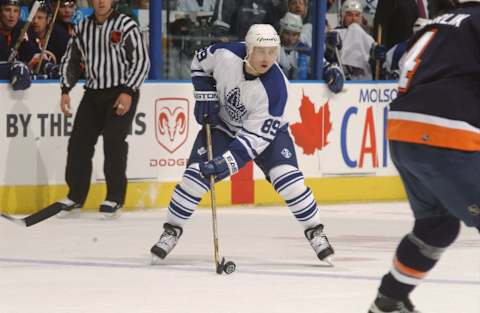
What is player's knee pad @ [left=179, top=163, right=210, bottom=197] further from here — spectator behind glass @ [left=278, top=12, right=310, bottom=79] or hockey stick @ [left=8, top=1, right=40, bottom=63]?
spectator behind glass @ [left=278, top=12, right=310, bottom=79]

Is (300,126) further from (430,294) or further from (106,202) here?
(430,294)

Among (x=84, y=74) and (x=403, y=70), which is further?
(x=84, y=74)

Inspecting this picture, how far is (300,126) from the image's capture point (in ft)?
34.3

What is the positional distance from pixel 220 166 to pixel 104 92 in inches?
105

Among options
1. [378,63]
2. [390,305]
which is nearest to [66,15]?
[378,63]

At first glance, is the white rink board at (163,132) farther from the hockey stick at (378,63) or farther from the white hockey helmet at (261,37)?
the white hockey helmet at (261,37)

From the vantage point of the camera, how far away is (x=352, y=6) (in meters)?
11.0

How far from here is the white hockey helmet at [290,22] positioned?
420 inches

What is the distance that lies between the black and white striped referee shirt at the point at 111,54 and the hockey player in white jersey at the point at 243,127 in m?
2.08

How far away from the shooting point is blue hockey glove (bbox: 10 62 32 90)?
30.1 ft

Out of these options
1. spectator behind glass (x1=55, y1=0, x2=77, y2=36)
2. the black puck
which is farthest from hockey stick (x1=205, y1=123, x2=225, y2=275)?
spectator behind glass (x1=55, y1=0, x2=77, y2=36)

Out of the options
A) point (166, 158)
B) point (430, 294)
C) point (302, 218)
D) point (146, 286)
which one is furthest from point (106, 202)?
point (430, 294)

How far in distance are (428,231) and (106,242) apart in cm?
370

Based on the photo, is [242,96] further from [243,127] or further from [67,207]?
[67,207]
